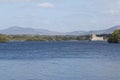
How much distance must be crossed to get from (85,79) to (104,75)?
3424mm

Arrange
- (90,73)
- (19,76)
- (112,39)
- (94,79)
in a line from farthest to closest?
(112,39), (90,73), (19,76), (94,79)

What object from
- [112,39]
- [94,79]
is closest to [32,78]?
[94,79]

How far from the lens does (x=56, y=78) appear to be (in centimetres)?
3391

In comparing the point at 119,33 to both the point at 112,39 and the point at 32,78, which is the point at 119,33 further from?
the point at 32,78

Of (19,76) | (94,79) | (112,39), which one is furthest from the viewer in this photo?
(112,39)

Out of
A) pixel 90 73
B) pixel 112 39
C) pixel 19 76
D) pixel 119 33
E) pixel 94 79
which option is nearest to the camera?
pixel 94 79

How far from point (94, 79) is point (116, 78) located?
6.62 ft

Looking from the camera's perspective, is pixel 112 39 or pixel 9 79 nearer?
pixel 9 79

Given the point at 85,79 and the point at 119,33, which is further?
the point at 119,33

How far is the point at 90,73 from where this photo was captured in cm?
3775

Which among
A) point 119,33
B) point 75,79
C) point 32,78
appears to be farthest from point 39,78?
point 119,33

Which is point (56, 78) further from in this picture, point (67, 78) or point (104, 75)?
point (104, 75)

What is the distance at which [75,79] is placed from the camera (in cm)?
3325

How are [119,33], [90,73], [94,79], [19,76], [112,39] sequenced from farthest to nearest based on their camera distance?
[112,39] → [119,33] → [90,73] → [19,76] → [94,79]
